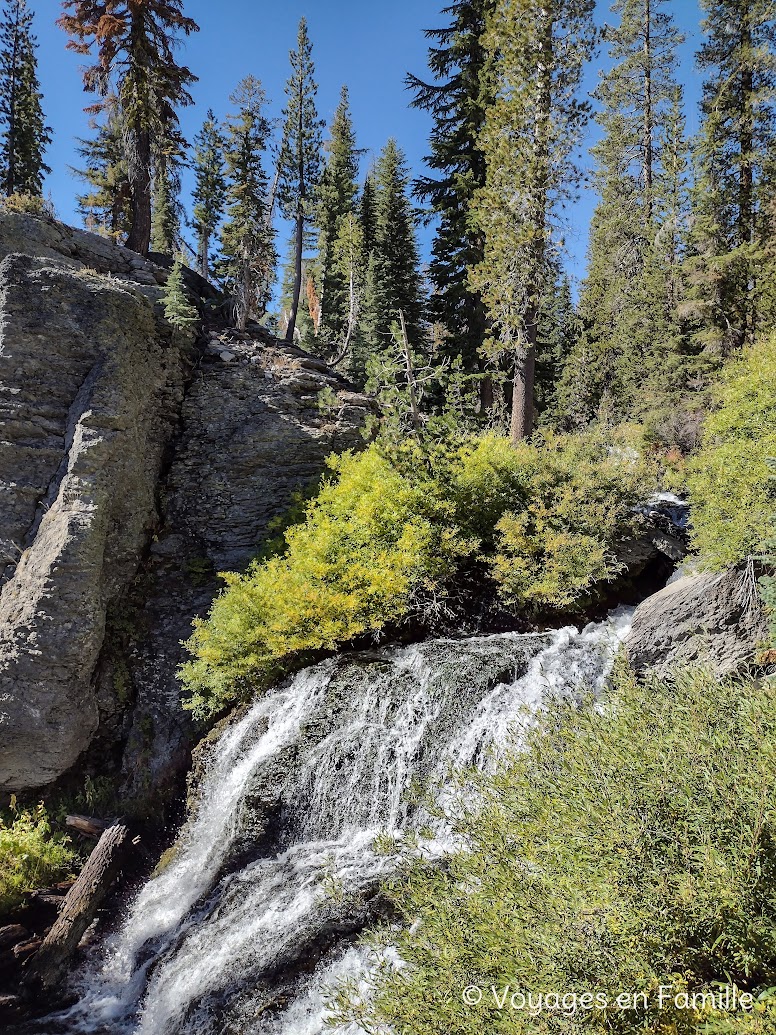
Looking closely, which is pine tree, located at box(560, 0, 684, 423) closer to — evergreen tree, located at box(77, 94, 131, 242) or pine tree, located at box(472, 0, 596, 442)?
pine tree, located at box(472, 0, 596, 442)

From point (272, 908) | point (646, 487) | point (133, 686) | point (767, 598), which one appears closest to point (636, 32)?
point (646, 487)

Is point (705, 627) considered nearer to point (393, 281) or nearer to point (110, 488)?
point (110, 488)

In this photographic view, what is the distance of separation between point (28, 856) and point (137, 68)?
64.4ft

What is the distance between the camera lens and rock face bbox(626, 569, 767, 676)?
6.56 meters

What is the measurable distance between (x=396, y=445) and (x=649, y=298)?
18.7m

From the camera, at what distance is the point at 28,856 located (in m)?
8.50

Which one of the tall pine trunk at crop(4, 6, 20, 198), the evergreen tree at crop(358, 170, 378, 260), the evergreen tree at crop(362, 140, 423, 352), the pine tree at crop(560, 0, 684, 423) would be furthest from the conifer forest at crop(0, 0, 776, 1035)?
the evergreen tree at crop(358, 170, 378, 260)

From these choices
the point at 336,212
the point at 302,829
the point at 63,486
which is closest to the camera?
the point at 302,829

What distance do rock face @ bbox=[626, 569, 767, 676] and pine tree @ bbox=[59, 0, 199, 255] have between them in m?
17.3

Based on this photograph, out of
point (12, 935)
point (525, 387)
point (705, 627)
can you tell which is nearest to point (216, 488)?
point (525, 387)

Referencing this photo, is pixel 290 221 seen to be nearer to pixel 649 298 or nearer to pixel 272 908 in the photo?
pixel 649 298

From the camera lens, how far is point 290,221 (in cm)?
2503

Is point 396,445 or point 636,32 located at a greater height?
point 636,32

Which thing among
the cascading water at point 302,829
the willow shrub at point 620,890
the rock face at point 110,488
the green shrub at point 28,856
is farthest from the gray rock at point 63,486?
the willow shrub at point 620,890
